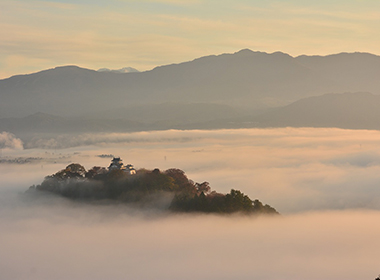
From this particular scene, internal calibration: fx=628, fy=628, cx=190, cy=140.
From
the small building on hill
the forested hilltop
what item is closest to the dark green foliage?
the forested hilltop

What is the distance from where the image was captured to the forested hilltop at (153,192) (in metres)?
148

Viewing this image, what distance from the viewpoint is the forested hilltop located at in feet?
485

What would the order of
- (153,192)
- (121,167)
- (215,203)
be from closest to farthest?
(215,203) < (153,192) < (121,167)

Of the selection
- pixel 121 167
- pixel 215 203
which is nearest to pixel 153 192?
pixel 215 203

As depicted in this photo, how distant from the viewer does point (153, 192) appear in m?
157

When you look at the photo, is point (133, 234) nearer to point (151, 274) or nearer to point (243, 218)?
point (151, 274)

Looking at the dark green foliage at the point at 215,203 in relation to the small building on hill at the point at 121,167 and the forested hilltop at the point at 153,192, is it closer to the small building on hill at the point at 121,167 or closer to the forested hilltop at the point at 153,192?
the forested hilltop at the point at 153,192

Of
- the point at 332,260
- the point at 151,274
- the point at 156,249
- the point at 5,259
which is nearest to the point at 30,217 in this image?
the point at 5,259

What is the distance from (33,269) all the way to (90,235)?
1997 centimetres

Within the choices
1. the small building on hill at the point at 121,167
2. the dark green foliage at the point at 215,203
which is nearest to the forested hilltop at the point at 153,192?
the dark green foliage at the point at 215,203

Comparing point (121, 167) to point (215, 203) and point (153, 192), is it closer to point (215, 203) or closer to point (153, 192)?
point (153, 192)

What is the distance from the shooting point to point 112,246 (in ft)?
559

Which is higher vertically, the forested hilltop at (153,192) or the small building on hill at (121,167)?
the small building on hill at (121,167)

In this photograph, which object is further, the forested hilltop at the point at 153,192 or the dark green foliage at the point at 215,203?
the forested hilltop at the point at 153,192
